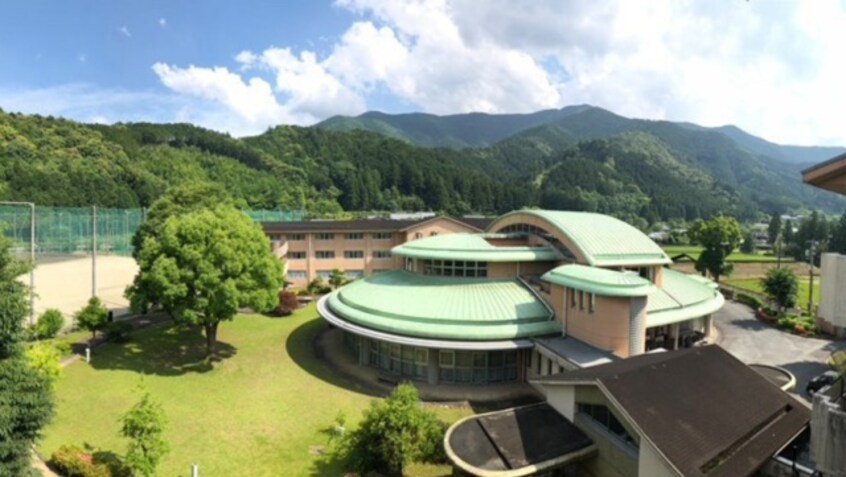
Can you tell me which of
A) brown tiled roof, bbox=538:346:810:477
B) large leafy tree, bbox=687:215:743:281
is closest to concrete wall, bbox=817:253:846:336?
brown tiled roof, bbox=538:346:810:477

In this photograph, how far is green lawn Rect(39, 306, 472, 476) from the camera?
61.0 feet

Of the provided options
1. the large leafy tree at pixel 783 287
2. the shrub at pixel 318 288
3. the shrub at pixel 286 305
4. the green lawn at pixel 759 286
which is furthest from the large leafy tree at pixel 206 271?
the green lawn at pixel 759 286

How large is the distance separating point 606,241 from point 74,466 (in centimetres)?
2819

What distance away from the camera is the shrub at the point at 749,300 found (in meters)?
44.8

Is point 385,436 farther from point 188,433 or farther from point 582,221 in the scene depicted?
point 582,221

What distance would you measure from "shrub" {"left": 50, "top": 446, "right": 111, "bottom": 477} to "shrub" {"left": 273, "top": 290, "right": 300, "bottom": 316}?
21979mm

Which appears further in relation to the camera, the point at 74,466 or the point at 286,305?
the point at 286,305

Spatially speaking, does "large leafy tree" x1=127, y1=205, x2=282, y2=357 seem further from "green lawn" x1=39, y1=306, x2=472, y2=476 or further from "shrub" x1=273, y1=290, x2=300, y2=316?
"shrub" x1=273, y1=290, x2=300, y2=316

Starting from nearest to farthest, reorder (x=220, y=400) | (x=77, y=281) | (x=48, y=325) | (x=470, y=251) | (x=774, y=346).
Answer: (x=220, y=400) → (x=48, y=325) → (x=470, y=251) → (x=774, y=346) → (x=77, y=281)

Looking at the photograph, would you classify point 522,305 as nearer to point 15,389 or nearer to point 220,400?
point 220,400

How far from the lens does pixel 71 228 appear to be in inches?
2889

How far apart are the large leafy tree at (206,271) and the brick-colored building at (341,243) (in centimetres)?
2460

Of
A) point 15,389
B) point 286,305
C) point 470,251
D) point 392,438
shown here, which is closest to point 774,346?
point 470,251

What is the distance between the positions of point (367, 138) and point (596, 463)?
562ft
